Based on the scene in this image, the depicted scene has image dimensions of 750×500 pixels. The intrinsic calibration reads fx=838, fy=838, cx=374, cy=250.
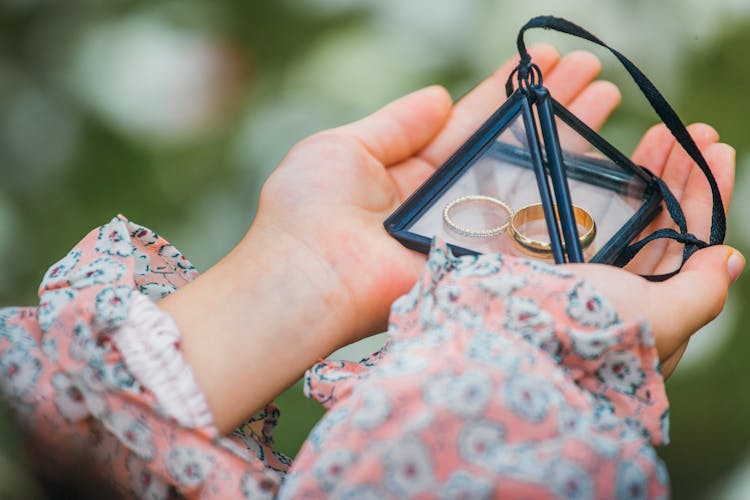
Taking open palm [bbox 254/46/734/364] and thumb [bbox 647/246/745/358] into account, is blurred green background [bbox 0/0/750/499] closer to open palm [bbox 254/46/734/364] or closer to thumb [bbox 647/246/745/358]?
open palm [bbox 254/46/734/364]

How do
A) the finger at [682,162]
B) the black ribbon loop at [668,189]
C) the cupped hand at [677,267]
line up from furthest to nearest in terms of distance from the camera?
the finger at [682,162], the black ribbon loop at [668,189], the cupped hand at [677,267]

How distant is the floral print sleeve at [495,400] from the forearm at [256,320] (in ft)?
0.19

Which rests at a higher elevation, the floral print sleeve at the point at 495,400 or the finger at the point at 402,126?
the finger at the point at 402,126

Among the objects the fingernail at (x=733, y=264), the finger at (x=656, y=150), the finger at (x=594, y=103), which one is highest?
the finger at (x=594, y=103)

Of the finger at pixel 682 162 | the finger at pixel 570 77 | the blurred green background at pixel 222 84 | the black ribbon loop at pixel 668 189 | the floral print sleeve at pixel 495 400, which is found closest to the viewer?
the floral print sleeve at pixel 495 400

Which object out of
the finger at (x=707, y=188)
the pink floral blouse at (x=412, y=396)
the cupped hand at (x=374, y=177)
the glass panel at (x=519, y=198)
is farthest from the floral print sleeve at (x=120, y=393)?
the finger at (x=707, y=188)

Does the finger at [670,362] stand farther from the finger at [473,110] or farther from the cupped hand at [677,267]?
the finger at [473,110]

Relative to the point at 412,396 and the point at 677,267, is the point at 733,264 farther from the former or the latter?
the point at 412,396

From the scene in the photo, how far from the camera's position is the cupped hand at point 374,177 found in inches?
34.5

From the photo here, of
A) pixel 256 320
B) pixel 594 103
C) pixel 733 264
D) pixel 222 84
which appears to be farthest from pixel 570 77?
pixel 222 84

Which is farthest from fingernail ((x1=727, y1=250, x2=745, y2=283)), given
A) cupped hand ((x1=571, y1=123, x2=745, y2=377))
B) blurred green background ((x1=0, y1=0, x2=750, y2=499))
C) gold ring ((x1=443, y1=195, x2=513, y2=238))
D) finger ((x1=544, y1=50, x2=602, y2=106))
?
blurred green background ((x1=0, y1=0, x2=750, y2=499))

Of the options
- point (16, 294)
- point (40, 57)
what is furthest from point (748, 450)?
point (40, 57)

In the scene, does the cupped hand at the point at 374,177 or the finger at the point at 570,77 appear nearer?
the cupped hand at the point at 374,177

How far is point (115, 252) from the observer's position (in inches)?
31.6
